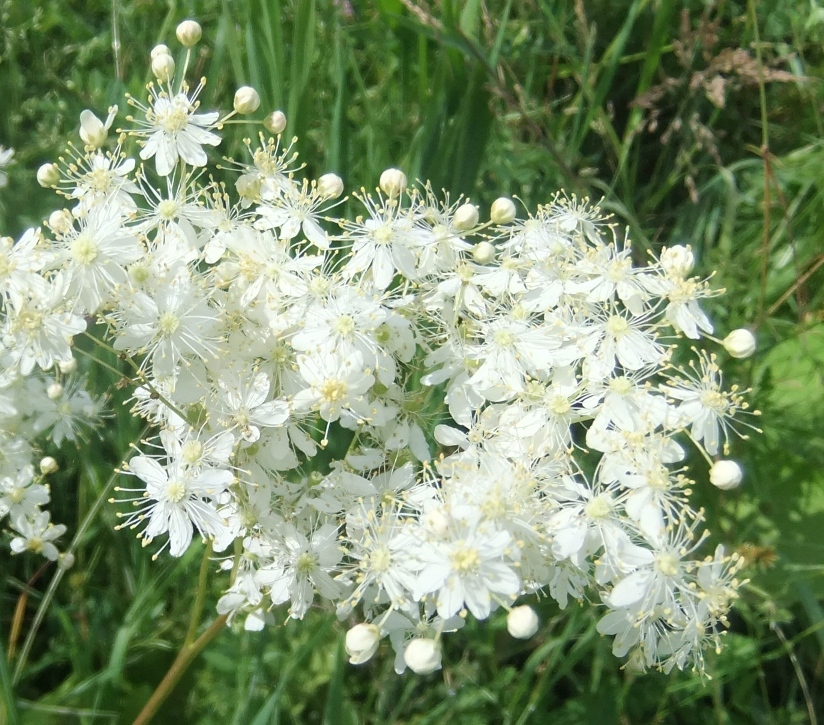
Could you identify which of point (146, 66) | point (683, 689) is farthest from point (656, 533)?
point (146, 66)

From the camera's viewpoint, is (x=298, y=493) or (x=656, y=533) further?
(x=298, y=493)

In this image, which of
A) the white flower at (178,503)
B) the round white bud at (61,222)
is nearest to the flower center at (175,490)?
the white flower at (178,503)

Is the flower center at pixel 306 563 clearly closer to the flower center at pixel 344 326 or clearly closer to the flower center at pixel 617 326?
the flower center at pixel 344 326

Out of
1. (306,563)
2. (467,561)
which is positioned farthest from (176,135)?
(467,561)

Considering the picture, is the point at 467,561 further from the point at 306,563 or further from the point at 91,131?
the point at 91,131

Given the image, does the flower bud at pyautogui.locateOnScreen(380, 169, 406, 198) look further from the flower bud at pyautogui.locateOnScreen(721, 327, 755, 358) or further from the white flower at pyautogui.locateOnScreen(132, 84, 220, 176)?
the flower bud at pyautogui.locateOnScreen(721, 327, 755, 358)

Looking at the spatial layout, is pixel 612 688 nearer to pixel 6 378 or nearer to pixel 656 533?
pixel 656 533

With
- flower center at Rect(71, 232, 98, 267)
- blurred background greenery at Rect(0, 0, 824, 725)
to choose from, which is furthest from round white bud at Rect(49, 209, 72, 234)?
blurred background greenery at Rect(0, 0, 824, 725)
